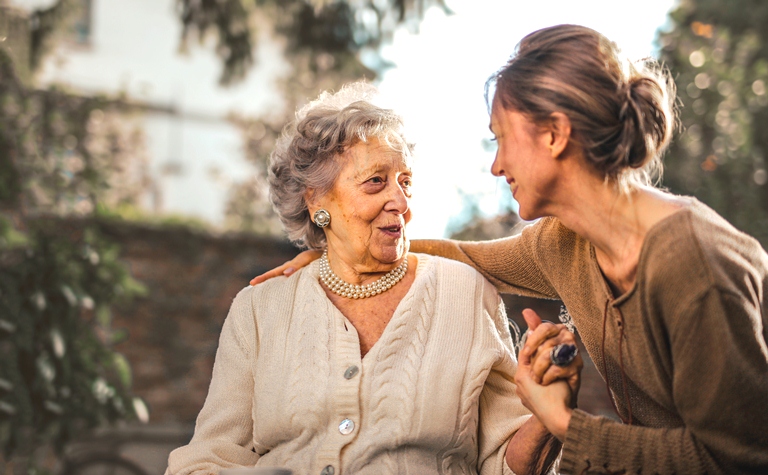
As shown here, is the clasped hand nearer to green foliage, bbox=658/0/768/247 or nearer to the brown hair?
the brown hair

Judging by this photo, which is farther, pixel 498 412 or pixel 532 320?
pixel 498 412

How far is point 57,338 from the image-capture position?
175 inches

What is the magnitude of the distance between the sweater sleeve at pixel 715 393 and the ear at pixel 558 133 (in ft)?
1.63

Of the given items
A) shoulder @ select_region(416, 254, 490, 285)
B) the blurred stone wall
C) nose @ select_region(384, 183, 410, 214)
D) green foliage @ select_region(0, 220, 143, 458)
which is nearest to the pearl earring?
nose @ select_region(384, 183, 410, 214)

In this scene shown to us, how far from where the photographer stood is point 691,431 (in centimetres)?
183

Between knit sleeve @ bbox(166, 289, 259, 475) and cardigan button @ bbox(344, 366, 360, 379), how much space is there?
0.38 metres

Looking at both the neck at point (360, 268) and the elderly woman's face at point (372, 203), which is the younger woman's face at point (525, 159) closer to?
the elderly woman's face at point (372, 203)

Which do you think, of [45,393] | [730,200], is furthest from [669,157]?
[45,393]

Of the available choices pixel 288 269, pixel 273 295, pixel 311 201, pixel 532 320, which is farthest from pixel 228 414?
pixel 532 320

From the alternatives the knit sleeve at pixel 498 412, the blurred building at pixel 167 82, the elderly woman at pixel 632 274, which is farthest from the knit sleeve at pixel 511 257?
the blurred building at pixel 167 82

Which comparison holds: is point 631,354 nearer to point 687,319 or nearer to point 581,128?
point 687,319

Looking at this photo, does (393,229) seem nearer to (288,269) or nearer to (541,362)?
(288,269)

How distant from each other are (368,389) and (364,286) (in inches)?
15.0

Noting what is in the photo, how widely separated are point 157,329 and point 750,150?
214 inches
